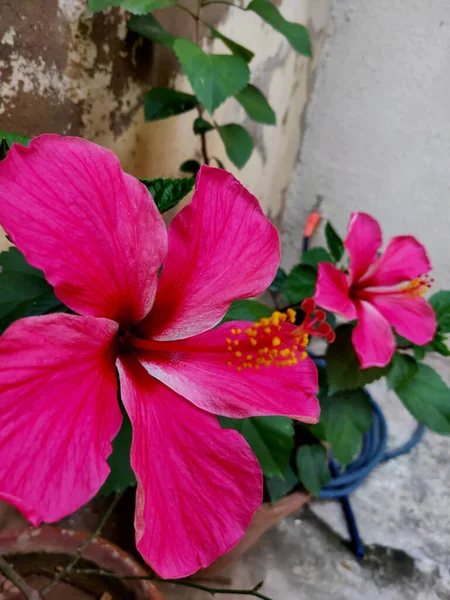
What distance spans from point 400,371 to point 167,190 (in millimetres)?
609

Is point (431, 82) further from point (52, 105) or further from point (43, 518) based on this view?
point (43, 518)

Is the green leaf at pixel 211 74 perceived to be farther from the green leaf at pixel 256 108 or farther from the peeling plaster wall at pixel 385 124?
the peeling plaster wall at pixel 385 124

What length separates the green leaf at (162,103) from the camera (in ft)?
2.38

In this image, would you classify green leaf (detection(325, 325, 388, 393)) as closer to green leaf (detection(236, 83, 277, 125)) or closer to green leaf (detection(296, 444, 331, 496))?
green leaf (detection(296, 444, 331, 496))

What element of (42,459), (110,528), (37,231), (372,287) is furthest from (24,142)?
(110,528)

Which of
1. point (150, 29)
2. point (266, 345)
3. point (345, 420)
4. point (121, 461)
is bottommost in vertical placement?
point (345, 420)

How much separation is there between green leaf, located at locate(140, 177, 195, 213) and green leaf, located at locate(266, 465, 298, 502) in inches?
27.4

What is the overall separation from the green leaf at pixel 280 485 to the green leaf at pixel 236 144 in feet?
2.01

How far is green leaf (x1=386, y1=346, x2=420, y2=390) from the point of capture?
2.96 ft

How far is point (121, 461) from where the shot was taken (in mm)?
572

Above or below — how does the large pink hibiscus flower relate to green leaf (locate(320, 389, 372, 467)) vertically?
above

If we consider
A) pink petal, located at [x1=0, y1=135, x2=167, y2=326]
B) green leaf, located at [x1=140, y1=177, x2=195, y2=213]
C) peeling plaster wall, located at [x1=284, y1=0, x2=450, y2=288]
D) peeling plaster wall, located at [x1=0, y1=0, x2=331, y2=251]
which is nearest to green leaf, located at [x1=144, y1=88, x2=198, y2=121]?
peeling plaster wall, located at [x1=0, y1=0, x2=331, y2=251]

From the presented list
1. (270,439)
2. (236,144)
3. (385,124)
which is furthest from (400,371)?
(385,124)

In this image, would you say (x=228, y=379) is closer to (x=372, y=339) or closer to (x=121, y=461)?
(x=121, y=461)
